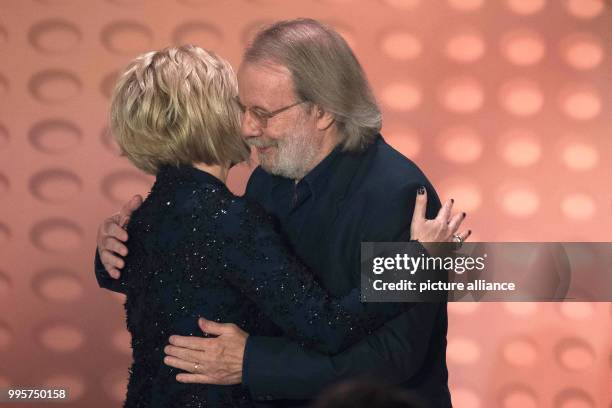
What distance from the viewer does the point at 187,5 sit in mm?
2648

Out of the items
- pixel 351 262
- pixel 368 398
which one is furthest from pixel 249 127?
pixel 368 398

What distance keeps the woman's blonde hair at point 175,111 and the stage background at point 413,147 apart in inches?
41.8

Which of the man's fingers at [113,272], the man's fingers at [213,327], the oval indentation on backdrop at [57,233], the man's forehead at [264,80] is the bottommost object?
the man's fingers at [213,327]

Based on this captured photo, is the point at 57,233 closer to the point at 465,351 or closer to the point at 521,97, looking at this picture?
the point at 465,351

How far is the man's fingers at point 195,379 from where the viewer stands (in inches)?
60.9

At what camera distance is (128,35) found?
104 inches

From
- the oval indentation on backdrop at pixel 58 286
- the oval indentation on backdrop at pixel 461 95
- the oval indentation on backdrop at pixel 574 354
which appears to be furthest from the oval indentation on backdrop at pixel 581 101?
the oval indentation on backdrop at pixel 58 286

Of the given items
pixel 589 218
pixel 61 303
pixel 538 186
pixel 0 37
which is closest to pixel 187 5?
pixel 0 37

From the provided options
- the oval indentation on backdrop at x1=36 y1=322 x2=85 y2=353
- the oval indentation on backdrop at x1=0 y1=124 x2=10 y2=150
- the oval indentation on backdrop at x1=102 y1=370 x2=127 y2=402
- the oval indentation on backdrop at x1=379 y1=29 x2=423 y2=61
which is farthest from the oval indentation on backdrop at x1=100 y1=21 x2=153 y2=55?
the oval indentation on backdrop at x1=102 y1=370 x2=127 y2=402

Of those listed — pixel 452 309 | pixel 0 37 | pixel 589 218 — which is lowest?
pixel 452 309

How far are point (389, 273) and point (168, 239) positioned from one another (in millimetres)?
352

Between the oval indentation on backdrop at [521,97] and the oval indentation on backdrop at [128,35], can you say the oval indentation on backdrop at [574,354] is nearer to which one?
the oval indentation on backdrop at [521,97]

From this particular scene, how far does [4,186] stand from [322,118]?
4.20 ft

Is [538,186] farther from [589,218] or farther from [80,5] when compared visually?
[80,5]
